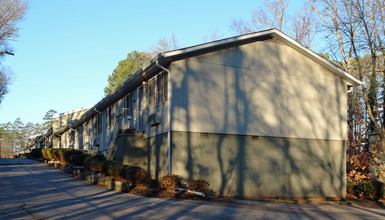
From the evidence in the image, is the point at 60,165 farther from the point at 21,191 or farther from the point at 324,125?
the point at 324,125

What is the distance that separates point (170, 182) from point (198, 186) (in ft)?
3.46

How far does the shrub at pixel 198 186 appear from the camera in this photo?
1363 centimetres

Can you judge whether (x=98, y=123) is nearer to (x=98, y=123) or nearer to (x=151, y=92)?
(x=98, y=123)

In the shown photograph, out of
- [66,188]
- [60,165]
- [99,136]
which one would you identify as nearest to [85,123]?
[99,136]

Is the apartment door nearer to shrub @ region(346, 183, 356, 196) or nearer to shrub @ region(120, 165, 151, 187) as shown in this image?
shrub @ region(120, 165, 151, 187)

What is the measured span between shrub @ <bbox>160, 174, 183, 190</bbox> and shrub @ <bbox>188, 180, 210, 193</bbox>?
1.64ft

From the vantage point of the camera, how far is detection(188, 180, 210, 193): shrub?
44.7 ft

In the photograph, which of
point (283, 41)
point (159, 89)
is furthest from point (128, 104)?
point (283, 41)

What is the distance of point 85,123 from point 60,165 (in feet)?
35.2

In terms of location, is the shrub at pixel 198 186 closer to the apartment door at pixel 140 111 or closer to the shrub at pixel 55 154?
the apartment door at pixel 140 111

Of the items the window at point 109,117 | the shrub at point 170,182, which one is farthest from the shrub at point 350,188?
the window at point 109,117

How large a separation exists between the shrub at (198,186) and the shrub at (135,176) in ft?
5.36

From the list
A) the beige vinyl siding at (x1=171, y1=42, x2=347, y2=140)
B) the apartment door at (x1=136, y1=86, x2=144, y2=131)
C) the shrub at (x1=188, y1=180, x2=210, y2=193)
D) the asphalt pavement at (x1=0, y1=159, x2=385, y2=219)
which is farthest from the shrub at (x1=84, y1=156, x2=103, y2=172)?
the shrub at (x1=188, y1=180, x2=210, y2=193)

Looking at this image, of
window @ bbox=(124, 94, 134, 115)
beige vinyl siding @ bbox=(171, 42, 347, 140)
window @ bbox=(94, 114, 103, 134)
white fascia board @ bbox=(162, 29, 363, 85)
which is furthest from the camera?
window @ bbox=(94, 114, 103, 134)
